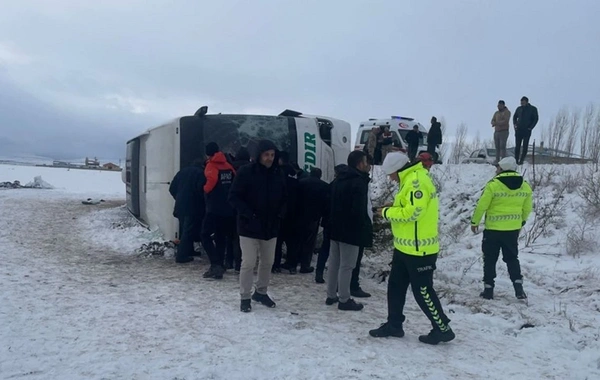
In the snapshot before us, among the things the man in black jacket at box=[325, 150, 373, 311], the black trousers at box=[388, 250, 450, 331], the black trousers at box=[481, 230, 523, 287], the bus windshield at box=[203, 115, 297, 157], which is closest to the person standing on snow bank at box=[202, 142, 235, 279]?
the bus windshield at box=[203, 115, 297, 157]

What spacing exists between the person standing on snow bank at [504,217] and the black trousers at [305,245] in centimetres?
254

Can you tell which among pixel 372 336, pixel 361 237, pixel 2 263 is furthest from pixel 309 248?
pixel 2 263

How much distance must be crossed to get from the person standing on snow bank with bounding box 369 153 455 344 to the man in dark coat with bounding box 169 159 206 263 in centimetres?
362

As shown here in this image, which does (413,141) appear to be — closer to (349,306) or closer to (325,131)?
(325,131)

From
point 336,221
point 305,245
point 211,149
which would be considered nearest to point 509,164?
point 336,221

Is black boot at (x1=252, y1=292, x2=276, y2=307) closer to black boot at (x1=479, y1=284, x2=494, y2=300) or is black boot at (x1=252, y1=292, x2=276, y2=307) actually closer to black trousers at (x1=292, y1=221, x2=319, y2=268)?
black trousers at (x1=292, y1=221, x2=319, y2=268)

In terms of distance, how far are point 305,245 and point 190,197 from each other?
6.68 feet

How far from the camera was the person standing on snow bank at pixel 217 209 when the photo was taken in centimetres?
691

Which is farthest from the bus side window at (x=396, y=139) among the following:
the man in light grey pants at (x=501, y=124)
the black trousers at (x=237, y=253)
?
the black trousers at (x=237, y=253)

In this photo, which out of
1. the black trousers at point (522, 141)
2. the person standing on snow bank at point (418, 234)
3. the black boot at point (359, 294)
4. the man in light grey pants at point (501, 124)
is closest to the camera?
the person standing on snow bank at point (418, 234)

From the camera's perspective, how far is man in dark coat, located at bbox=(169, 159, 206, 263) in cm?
760

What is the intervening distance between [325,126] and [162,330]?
18.6 ft

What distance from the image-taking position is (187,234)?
7.93 m

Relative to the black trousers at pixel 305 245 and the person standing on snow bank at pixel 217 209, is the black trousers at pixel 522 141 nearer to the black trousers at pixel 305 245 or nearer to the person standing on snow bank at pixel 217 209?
the black trousers at pixel 305 245
